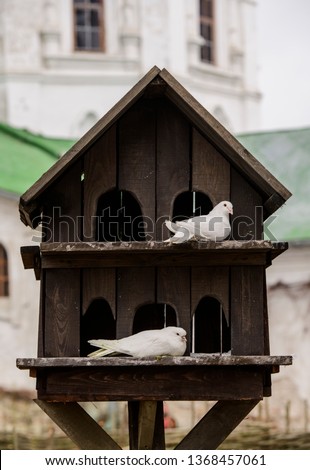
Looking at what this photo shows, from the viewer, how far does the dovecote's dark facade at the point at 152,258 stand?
560cm

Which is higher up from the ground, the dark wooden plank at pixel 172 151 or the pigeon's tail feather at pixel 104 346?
the dark wooden plank at pixel 172 151

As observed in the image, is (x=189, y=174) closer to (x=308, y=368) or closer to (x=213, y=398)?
(x=213, y=398)

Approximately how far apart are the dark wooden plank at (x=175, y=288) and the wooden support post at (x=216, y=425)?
1.17 ft

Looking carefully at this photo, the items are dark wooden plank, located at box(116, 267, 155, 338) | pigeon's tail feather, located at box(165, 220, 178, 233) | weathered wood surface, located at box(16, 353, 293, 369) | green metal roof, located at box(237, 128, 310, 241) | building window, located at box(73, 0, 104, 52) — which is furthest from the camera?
building window, located at box(73, 0, 104, 52)

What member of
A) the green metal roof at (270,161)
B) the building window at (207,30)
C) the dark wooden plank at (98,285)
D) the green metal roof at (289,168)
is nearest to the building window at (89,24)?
the building window at (207,30)

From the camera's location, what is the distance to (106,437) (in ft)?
19.1

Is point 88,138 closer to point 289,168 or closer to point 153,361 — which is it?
point 153,361

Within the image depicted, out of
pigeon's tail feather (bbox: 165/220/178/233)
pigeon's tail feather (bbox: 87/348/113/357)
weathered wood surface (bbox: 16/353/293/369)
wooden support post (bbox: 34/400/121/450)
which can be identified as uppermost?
pigeon's tail feather (bbox: 165/220/178/233)

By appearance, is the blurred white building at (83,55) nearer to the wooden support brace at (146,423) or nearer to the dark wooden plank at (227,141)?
the dark wooden plank at (227,141)

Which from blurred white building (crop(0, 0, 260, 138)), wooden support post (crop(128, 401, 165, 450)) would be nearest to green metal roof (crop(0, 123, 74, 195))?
blurred white building (crop(0, 0, 260, 138))

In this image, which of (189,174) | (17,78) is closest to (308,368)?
(17,78)

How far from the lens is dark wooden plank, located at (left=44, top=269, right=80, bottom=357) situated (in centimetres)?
573

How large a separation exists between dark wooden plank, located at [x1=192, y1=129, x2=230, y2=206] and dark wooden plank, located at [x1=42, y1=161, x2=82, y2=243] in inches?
18.9

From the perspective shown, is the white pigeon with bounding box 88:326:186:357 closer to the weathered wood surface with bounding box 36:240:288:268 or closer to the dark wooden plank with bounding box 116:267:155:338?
the dark wooden plank with bounding box 116:267:155:338
